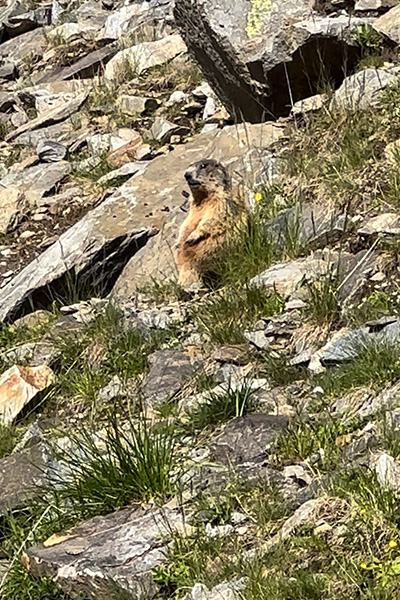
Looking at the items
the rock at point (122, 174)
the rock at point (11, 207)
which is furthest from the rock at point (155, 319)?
the rock at point (11, 207)

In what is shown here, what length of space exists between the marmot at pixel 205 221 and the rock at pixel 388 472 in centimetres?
318

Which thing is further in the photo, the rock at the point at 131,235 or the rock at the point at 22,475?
the rock at the point at 131,235

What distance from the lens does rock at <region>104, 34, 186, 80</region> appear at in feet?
38.8

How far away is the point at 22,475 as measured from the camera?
198 inches

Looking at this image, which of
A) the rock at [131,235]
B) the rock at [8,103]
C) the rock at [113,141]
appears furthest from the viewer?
the rock at [8,103]

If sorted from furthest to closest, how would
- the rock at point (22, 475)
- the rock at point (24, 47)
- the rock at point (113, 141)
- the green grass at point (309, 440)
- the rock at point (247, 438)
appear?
the rock at point (24, 47)
the rock at point (113, 141)
the rock at point (22, 475)
the rock at point (247, 438)
the green grass at point (309, 440)

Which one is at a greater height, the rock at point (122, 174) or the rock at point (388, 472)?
the rock at point (388, 472)

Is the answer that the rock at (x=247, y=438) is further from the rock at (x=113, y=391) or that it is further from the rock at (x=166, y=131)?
the rock at (x=166, y=131)

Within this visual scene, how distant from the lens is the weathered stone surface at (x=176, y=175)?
741 centimetres

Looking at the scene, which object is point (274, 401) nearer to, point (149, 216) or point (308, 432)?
point (308, 432)

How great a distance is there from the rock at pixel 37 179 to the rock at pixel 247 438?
606 centimetres

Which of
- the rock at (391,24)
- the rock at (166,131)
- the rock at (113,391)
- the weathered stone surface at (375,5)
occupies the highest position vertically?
the weathered stone surface at (375,5)

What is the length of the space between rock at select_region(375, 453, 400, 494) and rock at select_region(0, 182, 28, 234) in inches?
270

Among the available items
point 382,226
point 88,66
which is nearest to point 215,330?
point 382,226
